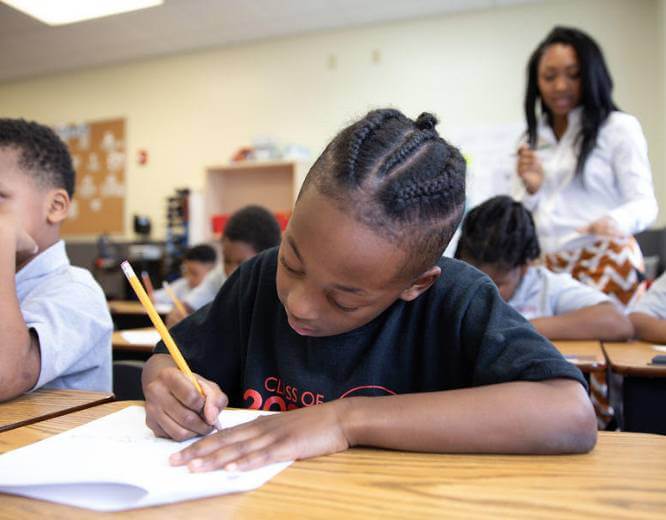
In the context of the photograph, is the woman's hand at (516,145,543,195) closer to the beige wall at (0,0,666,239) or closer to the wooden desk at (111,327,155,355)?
the wooden desk at (111,327,155,355)

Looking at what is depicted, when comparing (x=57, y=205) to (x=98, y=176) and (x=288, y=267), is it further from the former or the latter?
(x=98, y=176)

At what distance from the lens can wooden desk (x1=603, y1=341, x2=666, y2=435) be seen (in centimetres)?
119

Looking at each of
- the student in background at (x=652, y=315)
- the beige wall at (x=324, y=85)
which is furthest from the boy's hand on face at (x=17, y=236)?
the beige wall at (x=324, y=85)

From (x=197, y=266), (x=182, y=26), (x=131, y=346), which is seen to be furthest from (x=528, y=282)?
(x=182, y=26)

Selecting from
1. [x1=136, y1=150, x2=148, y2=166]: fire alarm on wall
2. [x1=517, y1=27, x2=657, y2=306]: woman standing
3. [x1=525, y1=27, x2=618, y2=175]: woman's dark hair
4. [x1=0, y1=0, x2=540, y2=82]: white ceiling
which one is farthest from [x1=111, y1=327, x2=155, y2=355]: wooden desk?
[x1=136, y1=150, x2=148, y2=166]: fire alarm on wall

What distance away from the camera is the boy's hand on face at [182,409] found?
65cm

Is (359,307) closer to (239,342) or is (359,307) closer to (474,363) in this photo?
(474,363)

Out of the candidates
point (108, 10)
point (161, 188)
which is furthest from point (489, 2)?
point (161, 188)

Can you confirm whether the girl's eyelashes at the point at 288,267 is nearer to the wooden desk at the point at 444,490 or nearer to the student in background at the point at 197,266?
the wooden desk at the point at 444,490

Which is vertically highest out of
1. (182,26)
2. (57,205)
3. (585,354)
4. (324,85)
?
(182,26)

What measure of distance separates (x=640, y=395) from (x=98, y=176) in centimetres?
548

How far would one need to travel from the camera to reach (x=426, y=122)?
0.80 metres

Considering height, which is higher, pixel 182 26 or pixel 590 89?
pixel 182 26

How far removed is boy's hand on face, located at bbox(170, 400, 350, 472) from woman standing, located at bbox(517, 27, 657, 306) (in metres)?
1.59
